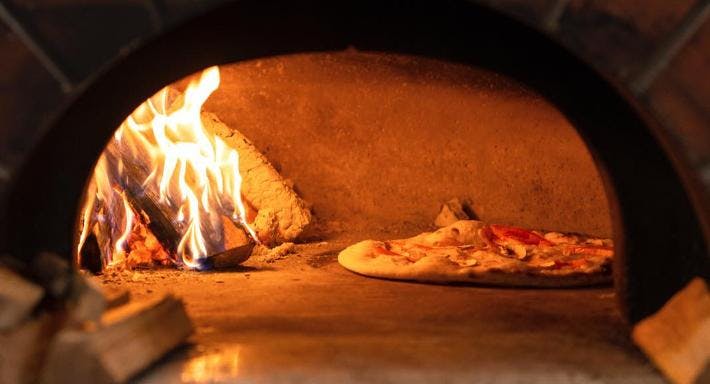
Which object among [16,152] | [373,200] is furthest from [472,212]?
[16,152]

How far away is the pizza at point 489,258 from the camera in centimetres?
251

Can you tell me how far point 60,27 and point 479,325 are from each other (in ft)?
3.48

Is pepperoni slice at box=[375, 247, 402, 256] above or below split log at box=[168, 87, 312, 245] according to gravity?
below

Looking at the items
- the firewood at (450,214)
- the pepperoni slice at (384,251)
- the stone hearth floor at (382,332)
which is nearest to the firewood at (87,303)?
the stone hearth floor at (382,332)

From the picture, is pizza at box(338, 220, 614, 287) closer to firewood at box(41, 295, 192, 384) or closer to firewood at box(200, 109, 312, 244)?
firewood at box(200, 109, 312, 244)

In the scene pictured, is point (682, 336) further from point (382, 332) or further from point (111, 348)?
point (111, 348)

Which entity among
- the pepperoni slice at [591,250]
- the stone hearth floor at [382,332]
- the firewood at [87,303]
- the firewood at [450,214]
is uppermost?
the firewood at [450,214]

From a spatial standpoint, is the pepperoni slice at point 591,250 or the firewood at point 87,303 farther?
the pepperoni slice at point 591,250

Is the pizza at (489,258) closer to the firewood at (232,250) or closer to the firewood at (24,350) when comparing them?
the firewood at (232,250)

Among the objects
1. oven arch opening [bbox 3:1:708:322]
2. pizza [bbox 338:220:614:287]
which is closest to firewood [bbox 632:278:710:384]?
oven arch opening [bbox 3:1:708:322]

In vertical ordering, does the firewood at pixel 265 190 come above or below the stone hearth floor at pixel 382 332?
above

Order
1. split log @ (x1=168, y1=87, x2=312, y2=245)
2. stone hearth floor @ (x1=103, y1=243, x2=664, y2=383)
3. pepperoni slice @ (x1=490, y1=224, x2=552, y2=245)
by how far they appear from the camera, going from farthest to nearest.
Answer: split log @ (x1=168, y1=87, x2=312, y2=245) < pepperoni slice @ (x1=490, y1=224, x2=552, y2=245) < stone hearth floor @ (x1=103, y1=243, x2=664, y2=383)

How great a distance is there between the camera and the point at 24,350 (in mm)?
1588

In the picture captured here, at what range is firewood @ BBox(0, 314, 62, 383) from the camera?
1565 mm
